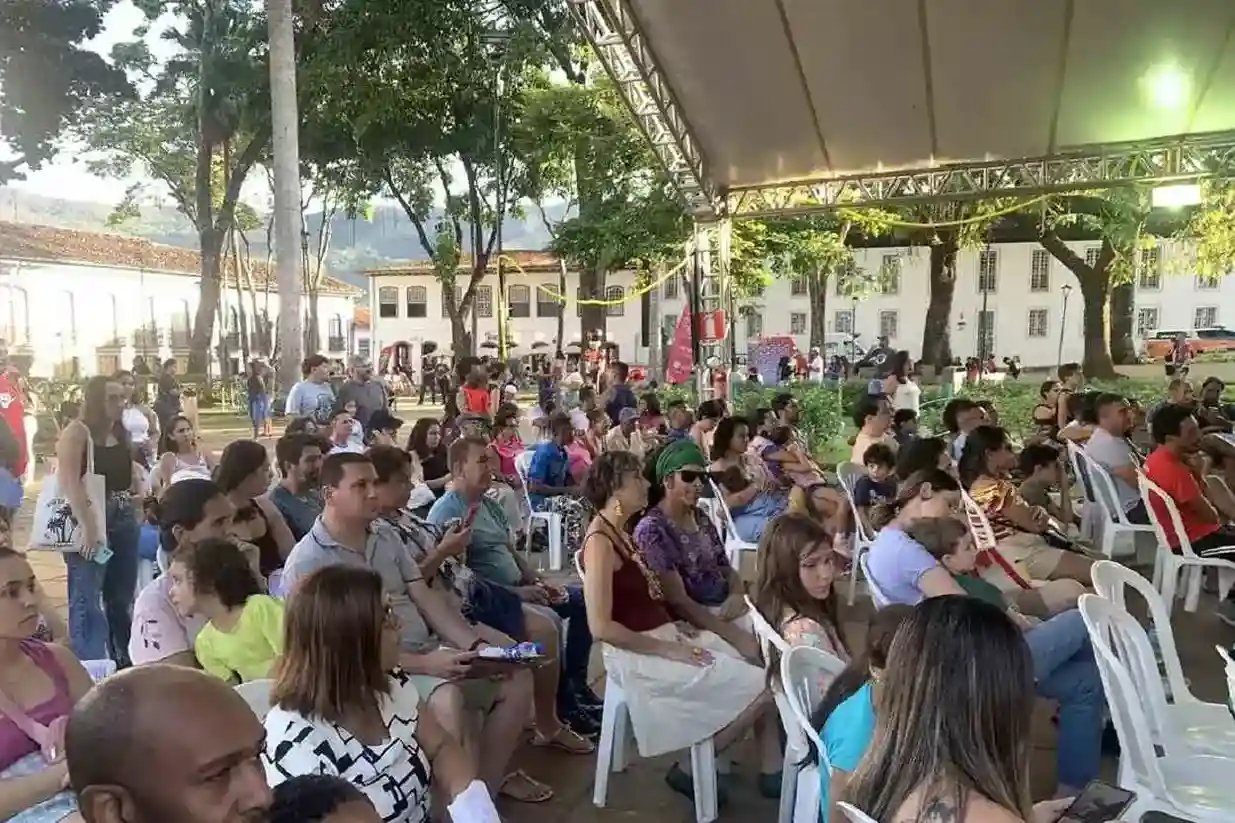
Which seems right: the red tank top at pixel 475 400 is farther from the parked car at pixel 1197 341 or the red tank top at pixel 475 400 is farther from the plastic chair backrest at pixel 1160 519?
the parked car at pixel 1197 341

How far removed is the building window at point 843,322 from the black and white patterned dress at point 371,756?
48.1m

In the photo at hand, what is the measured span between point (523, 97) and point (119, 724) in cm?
1925

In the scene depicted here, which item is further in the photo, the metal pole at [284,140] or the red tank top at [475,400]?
the metal pole at [284,140]

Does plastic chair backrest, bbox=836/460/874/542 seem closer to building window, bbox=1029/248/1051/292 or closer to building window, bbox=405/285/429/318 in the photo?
building window, bbox=1029/248/1051/292

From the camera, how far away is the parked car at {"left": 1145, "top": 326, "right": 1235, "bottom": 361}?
3709 cm

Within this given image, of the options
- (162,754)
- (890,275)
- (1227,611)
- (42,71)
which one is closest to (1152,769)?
(162,754)

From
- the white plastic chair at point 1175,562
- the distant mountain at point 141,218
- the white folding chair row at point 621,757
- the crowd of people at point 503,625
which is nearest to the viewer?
the crowd of people at point 503,625

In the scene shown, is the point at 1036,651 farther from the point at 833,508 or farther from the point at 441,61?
the point at 441,61

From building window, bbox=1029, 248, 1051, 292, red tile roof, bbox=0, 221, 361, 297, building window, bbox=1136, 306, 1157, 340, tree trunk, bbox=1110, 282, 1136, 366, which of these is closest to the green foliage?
red tile roof, bbox=0, 221, 361, 297

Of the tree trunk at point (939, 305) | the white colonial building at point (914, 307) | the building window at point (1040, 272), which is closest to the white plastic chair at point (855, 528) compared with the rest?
the tree trunk at point (939, 305)

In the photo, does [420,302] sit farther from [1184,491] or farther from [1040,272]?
[1184,491]

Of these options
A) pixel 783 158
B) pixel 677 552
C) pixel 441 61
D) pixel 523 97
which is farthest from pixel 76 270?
pixel 677 552

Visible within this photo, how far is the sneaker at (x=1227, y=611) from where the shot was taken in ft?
18.0

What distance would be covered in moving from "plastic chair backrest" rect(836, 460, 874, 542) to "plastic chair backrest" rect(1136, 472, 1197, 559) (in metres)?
1.49
